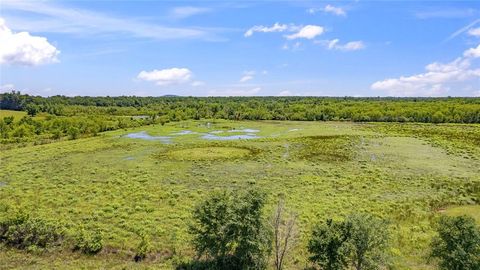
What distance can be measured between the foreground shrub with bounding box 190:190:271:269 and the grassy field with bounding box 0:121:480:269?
3227 millimetres

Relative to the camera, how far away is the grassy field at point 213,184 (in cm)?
2536

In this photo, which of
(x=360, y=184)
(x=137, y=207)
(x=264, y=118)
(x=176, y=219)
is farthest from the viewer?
(x=264, y=118)

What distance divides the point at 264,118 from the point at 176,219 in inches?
4297

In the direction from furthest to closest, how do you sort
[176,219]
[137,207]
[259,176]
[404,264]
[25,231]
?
1. [259,176]
2. [137,207]
3. [176,219]
4. [25,231]
5. [404,264]

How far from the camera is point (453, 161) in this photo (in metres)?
53.8

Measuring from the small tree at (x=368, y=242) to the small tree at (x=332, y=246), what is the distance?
0.45 metres

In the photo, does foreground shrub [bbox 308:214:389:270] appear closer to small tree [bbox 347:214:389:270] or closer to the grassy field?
small tree [bbox 347:214:389:270]

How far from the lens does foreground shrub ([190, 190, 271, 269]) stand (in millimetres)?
20047

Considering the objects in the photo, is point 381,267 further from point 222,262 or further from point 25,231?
point 25,231

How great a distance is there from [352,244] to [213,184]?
2508cm

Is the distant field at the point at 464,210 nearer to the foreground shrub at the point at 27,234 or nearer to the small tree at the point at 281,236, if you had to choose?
the small tree at the point at 281,236

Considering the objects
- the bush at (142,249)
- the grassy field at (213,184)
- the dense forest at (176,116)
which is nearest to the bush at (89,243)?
Result: the grassy field at (213,184)

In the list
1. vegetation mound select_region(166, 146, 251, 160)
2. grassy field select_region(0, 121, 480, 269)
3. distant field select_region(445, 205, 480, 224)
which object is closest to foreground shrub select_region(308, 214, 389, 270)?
grassy field select_region(0, 121, 480, 269)

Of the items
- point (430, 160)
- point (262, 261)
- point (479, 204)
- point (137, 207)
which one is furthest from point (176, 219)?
point (430, 160)
